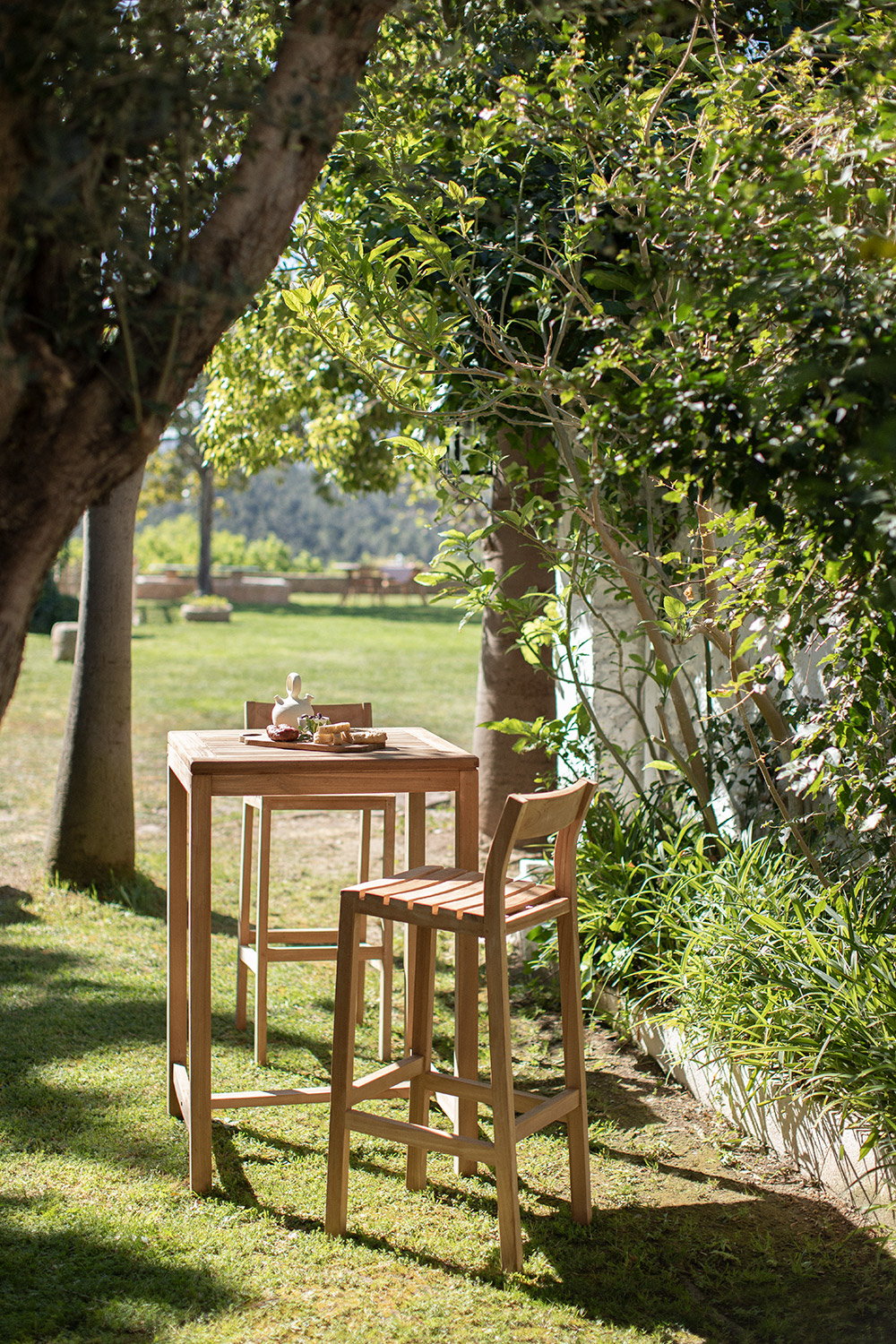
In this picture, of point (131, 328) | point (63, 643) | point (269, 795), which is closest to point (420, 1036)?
point (269, 795)

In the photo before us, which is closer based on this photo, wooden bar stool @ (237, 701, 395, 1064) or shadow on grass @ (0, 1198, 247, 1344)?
shadow on grass @ (0, 1198, 247, 1344)

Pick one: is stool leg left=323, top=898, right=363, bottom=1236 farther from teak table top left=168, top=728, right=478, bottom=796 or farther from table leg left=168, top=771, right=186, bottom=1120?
table leg left=168, top=771, right=186, bottom=1120

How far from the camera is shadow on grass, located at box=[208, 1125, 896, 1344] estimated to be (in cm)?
252

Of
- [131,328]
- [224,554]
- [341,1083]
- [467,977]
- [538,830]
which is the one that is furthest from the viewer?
[224,554]

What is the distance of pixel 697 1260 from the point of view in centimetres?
276

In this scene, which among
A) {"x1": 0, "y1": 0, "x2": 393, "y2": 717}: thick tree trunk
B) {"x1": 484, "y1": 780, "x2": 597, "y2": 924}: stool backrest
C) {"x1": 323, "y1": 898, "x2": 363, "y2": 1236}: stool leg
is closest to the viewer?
{"x1": 0, "y1": 0, "x2": 393, "y2": 717}: thick tree trunk

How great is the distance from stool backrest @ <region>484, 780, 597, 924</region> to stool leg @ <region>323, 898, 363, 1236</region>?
0.39 meters

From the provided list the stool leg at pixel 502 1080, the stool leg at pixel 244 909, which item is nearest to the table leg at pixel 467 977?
the stool leg at pixel 502 1080

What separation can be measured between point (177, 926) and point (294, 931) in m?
0.63

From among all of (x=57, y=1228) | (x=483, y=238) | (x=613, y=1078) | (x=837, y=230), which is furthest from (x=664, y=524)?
(x=57, y=1228)

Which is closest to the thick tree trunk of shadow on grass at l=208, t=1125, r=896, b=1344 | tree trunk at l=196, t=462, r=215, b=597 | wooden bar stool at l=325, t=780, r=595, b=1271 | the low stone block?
wooden bar stool at l=325, t=780, r=595, b=1271

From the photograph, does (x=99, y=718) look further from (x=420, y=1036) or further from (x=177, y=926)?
(x=420, y=1036)

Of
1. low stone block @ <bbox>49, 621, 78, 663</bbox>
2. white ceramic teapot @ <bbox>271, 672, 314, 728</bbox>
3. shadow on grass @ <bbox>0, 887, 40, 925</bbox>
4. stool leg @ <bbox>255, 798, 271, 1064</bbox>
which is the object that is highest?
white ceramic teapot @ <bbox>271, 672, 314, 728</bbox>

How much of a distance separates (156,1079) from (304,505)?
216 feet
